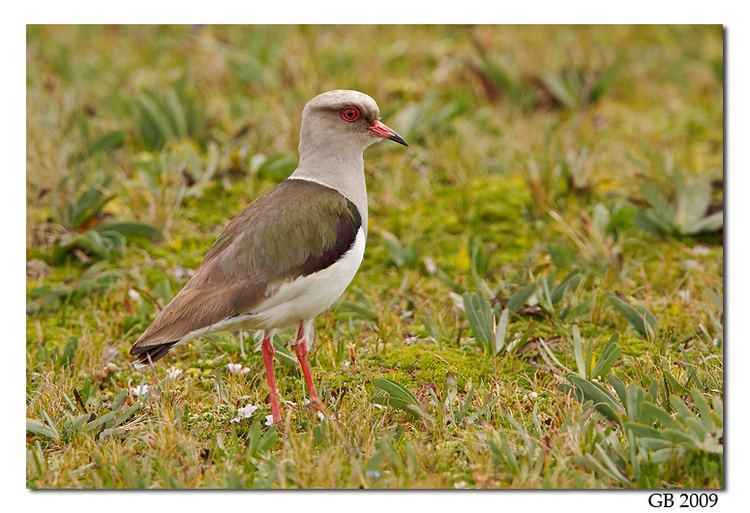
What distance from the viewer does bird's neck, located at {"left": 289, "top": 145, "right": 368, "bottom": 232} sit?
6178 millimetres

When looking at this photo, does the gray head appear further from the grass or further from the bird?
the grass

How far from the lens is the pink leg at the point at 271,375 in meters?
5.89

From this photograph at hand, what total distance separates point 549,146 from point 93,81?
14.5 feet

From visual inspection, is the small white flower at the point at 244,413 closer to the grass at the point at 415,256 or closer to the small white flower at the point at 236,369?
the grass at the point at 415,256

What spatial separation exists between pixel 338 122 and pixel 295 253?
2.77ft

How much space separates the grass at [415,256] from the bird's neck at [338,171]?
3.32 ft

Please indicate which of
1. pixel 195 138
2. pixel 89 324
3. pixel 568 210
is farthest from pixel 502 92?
pixel 89 324

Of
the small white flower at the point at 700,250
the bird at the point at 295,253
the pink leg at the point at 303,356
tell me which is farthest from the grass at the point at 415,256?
the bird at the point at 295,253

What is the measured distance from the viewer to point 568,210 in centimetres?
845

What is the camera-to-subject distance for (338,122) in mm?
6215

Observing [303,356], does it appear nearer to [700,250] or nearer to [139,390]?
[139,390]

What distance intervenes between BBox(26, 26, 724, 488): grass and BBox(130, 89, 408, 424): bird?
1.56 feet

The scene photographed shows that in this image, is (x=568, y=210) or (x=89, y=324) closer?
(x=89, y=324)
